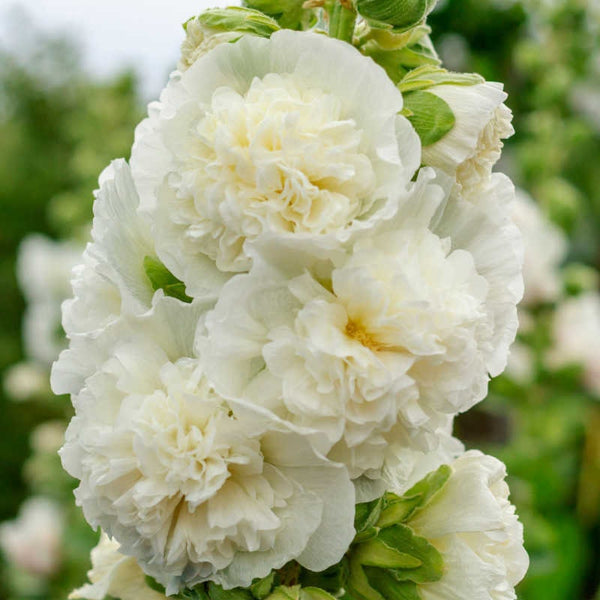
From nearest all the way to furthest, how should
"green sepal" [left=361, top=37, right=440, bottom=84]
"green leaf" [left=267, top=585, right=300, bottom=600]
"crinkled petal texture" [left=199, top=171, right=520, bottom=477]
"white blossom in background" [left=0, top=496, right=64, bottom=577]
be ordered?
"crinkled petal texture" [left=199, top=171, right=520, bottom=477] → "green leaf" [left=267, top=585, right=300, bottom=600] → "green sepal" [left=361, top=37, right=440, bottom=84] → "white blossom in background" [left=0, top=496, right=64, bottom=577]

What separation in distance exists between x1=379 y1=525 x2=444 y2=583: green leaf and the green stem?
1.43ft

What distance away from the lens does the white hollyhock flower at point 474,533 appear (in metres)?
0.82

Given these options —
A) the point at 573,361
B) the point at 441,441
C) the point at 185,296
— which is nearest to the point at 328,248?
the point at 185,296

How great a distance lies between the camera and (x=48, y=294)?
289 cm

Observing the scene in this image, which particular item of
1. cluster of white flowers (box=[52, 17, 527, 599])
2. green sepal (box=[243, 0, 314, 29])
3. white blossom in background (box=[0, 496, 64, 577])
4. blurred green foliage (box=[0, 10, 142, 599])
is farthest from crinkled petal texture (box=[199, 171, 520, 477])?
blurred green foliage (box=[0, 10, 142, 599])

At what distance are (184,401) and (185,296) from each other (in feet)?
0.40

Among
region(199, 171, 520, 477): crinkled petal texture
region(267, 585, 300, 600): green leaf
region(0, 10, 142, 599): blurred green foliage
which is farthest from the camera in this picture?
region(0, 10, 142, 599): blurred green foliage

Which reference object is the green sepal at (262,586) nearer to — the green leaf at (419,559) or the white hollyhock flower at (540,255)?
the green leaf at (419,559)

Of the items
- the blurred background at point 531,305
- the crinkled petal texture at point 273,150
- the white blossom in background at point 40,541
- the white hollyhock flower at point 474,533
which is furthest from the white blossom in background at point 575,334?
the crinkled petal texture at point 273,150

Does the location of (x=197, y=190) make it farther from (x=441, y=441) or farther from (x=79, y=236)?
(x=79, y=236)

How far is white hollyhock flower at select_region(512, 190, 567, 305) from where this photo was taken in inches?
94.1

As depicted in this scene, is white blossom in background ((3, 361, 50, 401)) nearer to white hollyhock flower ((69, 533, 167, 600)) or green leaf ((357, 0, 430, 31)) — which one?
white hollyhock flower ((69, 533, 167, 600))

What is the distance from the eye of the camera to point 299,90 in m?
0.73

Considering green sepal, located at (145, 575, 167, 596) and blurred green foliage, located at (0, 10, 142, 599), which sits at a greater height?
green sepal, located at (145, 575, 167, 596)
